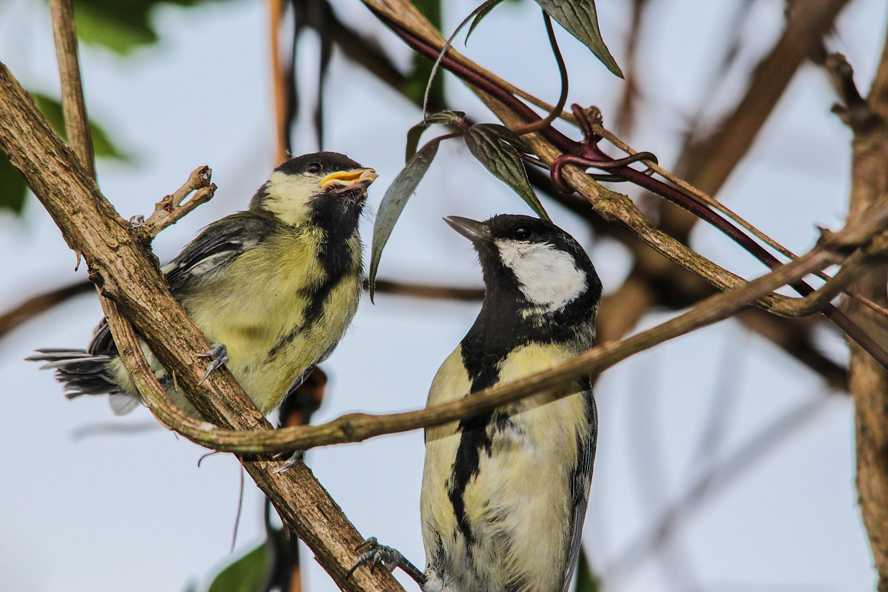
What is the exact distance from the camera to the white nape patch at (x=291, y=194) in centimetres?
252

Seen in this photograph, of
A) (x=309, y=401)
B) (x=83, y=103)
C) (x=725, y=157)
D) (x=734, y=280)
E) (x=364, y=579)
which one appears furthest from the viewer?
(x=725, y=157)

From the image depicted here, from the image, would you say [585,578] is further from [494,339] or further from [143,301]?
[143,301]

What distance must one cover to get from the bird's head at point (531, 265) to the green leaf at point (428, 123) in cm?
68

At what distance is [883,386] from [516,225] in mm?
809

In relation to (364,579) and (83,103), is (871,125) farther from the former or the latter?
(83,103)

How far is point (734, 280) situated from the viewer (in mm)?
1471

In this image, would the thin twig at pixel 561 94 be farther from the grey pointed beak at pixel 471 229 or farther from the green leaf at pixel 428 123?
the grey pointed beak at pixel 471 229

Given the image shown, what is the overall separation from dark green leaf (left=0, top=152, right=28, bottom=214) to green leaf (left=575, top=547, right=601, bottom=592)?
152cm

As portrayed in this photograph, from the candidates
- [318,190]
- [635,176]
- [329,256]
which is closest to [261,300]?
[329,256]

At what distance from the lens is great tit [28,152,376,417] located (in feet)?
7.34

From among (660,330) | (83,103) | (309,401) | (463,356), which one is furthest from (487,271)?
(660,330)

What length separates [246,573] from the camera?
2182mm

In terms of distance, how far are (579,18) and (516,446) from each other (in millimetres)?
860

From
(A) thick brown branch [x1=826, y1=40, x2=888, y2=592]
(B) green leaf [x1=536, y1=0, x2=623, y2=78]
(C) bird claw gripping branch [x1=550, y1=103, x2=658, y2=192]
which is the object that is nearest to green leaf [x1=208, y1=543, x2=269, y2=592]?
(C) bird claw gripping branch [x1=550, y1=103, x2=658, y2=192]
